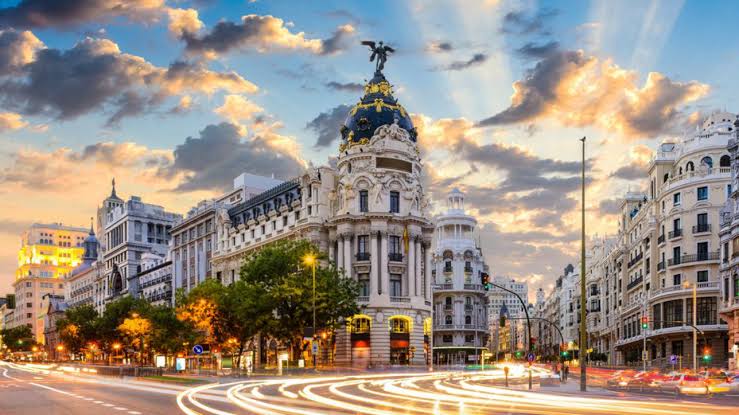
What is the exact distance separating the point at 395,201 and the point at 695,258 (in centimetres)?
3292

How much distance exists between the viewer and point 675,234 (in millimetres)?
93000

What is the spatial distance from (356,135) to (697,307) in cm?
4210

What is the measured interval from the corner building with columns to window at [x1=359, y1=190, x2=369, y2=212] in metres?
0.11

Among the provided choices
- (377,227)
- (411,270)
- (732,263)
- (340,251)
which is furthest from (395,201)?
(732,263)

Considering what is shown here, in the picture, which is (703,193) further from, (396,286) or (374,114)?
(374,114)

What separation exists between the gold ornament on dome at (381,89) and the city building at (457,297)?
56.0 metres

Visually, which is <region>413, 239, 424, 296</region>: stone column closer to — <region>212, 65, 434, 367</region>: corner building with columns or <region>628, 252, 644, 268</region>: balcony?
<region>212, 65, 434, 367</region>: corner building with columns

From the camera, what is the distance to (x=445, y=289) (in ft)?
522

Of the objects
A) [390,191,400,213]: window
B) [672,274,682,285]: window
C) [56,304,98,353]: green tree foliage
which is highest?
[390,191,400,213]: window

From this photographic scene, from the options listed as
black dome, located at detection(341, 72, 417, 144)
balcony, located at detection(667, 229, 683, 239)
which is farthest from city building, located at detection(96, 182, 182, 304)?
balcony, located at detection(667, 229, 683, 239)

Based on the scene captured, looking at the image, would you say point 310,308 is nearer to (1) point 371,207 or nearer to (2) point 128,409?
(1) point 371,207

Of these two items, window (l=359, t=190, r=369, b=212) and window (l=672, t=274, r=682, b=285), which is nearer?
window (l=672, t=274, r=682, b=285)

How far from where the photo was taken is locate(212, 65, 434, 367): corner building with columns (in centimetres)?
9644

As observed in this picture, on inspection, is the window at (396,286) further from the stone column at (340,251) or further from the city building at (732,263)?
the city building at (732,263)
